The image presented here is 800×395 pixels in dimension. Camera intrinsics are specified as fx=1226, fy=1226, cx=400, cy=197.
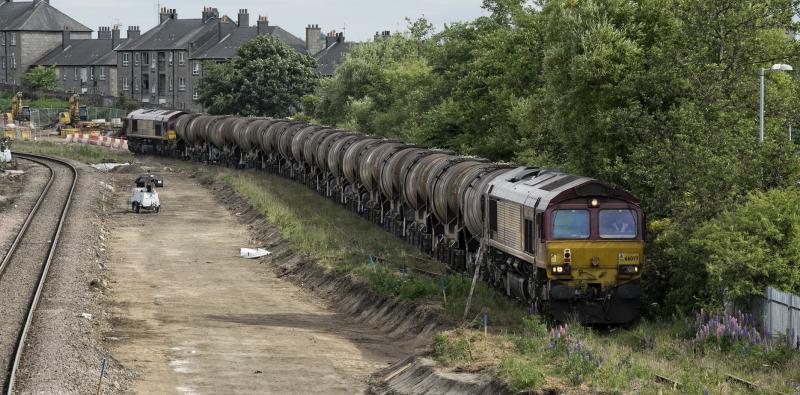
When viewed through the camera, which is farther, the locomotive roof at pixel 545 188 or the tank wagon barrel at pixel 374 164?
the tank wagon barrel at pixel 374 164

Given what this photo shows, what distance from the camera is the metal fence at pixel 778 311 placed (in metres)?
22.2

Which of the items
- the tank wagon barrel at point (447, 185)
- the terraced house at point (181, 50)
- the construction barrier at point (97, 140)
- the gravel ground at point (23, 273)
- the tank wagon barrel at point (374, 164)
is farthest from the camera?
the terraced house at point (181, 50)

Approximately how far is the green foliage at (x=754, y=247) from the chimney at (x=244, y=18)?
122 m

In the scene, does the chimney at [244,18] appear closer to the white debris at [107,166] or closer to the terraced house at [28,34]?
the terraced house at [28,34]

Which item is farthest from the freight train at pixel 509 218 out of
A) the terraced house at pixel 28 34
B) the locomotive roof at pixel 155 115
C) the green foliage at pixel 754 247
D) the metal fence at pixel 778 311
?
the terraced house at pixel 28 34

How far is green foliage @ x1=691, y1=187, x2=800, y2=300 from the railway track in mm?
13390

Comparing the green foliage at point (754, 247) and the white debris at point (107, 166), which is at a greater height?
the green foliage at point (754, 247)

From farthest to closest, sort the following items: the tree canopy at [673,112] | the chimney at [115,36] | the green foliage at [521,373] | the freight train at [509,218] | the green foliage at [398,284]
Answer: the chimney at [115,36] < the green foliage at [398,284] < the tree canopy at [673,112] < the freight train at [509,218] < the green foliage at [521,373]

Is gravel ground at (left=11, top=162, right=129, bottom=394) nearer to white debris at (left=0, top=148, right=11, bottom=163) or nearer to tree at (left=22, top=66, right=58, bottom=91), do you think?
white debris at (left=0, top=148, right=11, bottom=163)

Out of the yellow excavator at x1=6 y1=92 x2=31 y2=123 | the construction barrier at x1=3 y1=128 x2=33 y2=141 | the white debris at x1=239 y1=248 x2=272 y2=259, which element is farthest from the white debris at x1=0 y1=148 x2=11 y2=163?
the yellow excavator at x1=6 y1=92 x2=31 y2=123

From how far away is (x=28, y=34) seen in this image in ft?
549

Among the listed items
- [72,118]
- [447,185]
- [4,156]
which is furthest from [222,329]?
[72,118]

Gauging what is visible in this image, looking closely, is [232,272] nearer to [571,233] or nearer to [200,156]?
[571,233]

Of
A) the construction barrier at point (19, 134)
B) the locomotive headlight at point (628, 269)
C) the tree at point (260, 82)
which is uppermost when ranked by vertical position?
the tree at point (260, 82)
